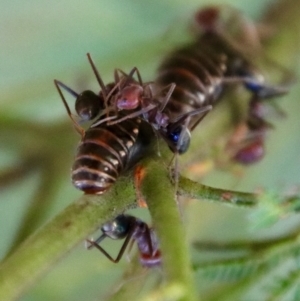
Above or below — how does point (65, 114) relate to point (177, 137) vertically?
above

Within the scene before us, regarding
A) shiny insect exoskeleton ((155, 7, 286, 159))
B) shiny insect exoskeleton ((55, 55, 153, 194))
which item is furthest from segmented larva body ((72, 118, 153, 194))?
shiny insect exoskeleton ((155, 7, 286, 159))


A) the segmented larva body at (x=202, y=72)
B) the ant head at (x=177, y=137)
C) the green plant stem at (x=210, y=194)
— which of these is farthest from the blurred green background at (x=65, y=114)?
the green plant stem at (x=210, y=194)

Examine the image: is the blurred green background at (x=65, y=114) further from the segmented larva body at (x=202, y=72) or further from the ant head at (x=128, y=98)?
the ant head at (x=128, y=98)

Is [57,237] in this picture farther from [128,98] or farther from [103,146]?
[128,98]

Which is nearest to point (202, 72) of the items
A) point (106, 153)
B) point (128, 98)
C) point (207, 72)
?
point (207, 72)

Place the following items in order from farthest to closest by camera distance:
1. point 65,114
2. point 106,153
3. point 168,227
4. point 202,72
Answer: point 65,114 → point 202,72 → point 106,153 → point 168,227

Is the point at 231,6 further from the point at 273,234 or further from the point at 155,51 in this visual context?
the point at 273,234

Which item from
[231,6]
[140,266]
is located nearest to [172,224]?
[140,266]
